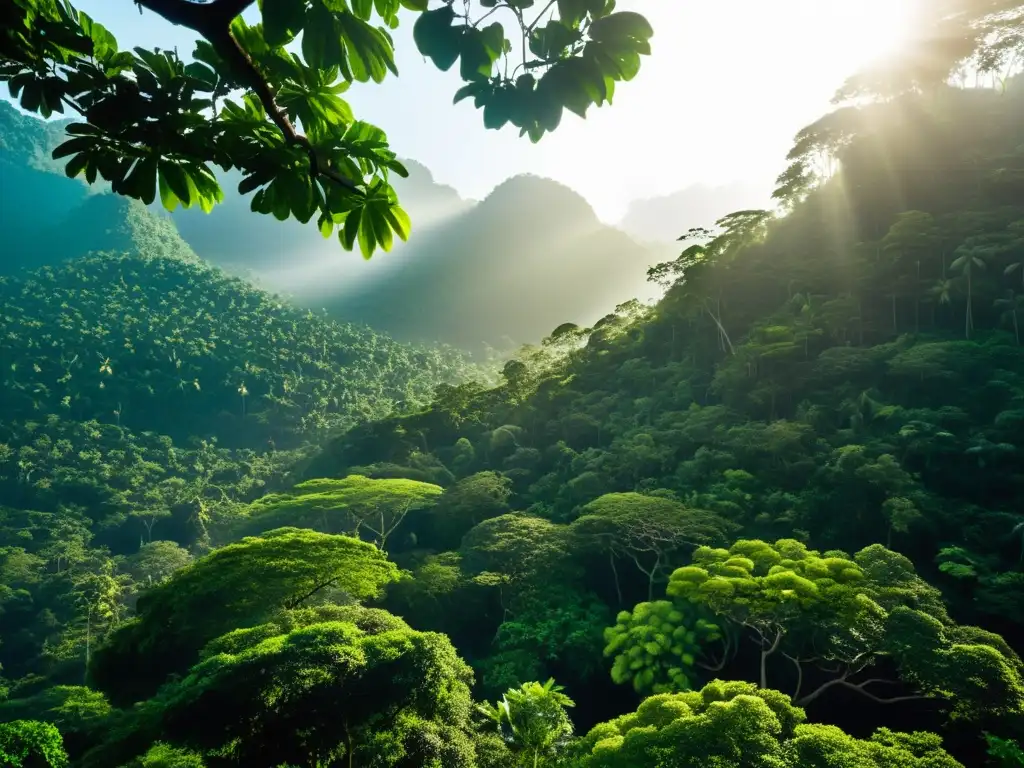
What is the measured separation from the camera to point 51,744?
626cm

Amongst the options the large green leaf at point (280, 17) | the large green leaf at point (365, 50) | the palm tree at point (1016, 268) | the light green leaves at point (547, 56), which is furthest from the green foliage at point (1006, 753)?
the palm tree at point (1016, 268)

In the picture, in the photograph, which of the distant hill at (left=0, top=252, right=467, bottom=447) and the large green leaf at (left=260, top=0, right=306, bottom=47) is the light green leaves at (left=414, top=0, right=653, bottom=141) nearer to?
the large green leaf at (left=260, top=0, right=306, bottom=47)

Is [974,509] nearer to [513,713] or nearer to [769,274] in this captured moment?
[513,713]

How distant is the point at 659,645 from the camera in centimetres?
1052

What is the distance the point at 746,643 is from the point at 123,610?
86.1 ft

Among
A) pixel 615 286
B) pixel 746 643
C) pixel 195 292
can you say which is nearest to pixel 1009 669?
pixel 746 643

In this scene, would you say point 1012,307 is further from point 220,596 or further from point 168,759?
point 168,759

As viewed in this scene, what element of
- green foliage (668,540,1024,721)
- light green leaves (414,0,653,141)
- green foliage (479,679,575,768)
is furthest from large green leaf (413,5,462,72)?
green foliage (668,540,1024,721)

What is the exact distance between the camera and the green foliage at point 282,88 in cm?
95

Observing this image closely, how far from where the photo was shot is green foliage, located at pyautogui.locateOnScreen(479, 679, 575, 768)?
7848 millimetres

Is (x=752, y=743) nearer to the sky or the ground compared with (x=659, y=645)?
nearer to the sky

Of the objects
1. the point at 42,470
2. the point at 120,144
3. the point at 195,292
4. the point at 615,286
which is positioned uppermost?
the point at 195,292

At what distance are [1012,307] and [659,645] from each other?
60.0 ft

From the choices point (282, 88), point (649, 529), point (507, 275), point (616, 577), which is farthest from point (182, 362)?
point (282, 88)
